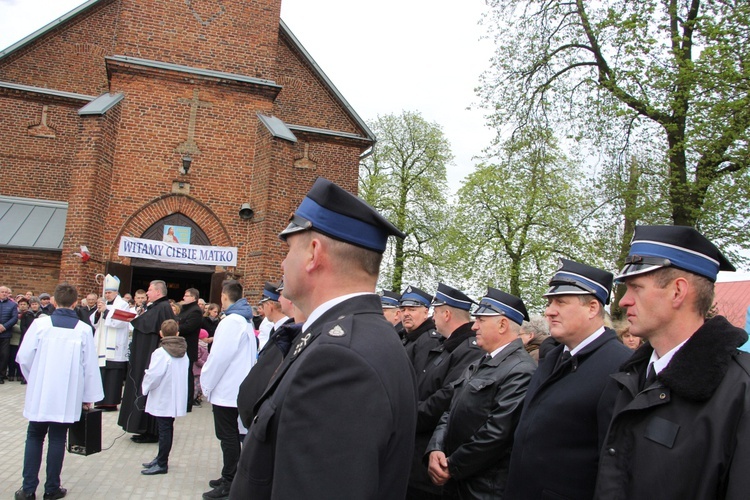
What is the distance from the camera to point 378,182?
118 ft

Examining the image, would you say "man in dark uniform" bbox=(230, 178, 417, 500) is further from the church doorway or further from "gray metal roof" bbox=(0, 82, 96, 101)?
"gray metal roof" bbox=(0, 82, 96, 101)

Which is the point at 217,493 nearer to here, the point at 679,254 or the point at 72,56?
the point at 679,254

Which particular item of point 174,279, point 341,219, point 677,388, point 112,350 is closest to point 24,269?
point 174,279

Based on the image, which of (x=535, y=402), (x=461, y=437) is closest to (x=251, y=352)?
(x=461, y=437)

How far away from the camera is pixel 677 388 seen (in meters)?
2.33

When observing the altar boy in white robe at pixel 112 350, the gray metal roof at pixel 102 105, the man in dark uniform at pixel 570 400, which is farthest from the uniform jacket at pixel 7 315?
the man in dark uniform at pixel 570 400

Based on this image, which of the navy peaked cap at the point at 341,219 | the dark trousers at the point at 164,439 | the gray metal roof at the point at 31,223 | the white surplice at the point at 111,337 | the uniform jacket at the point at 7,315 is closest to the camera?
the navy peaked cap at the point at 341,219

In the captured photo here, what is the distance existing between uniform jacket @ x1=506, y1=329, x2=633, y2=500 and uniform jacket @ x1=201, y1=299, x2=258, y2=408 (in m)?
4.08

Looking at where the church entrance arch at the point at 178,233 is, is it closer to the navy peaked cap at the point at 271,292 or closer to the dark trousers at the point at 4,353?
the dark trousers at the point at 4,353

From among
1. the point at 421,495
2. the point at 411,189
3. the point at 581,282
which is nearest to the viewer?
the point at 581,282

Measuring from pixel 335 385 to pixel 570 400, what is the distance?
1998 millimetres

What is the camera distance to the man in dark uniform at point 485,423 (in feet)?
13.2

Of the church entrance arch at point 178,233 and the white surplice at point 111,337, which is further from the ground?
the church entrance arch at point 178,233

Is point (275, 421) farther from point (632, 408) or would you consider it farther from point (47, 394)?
point (47, 394)
